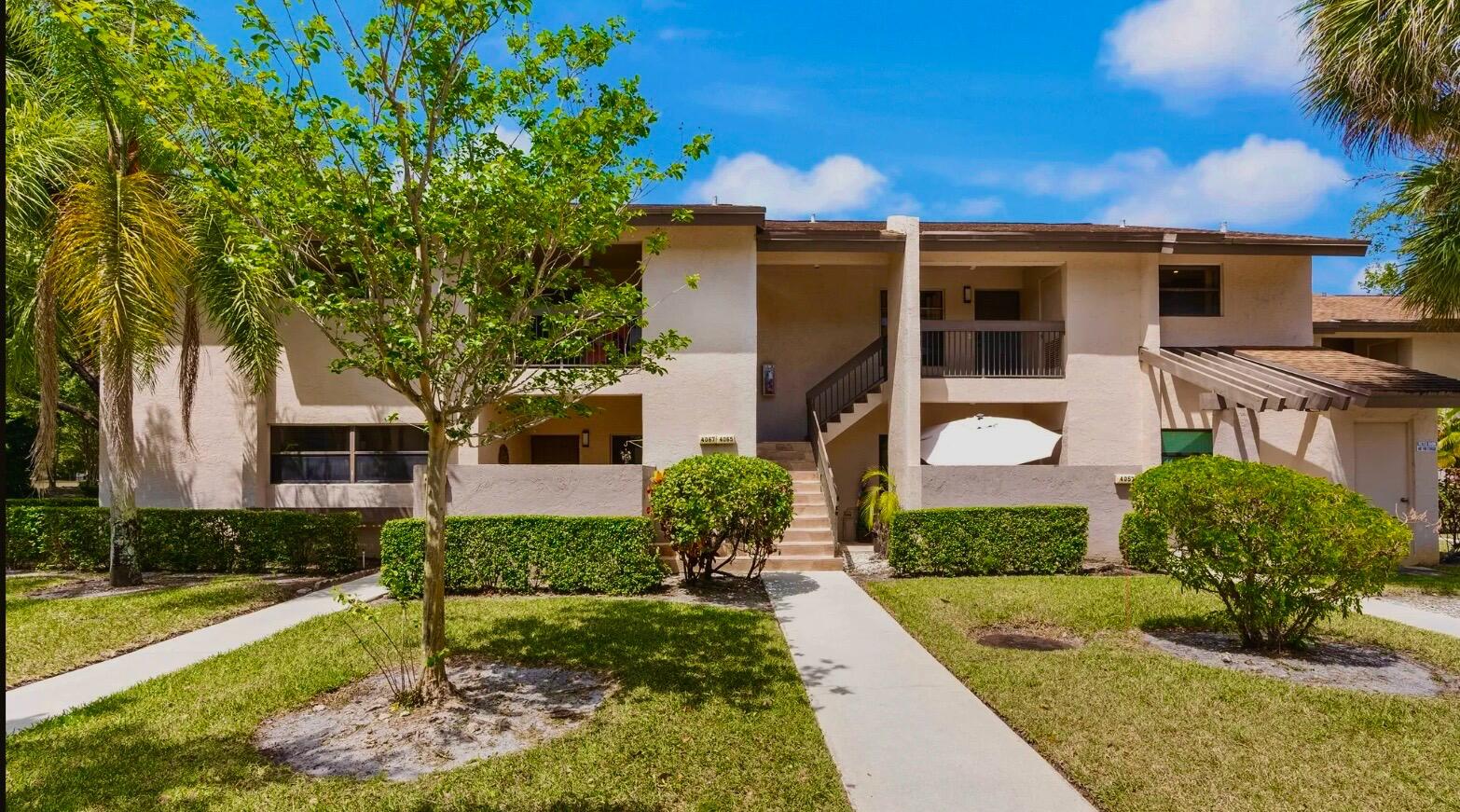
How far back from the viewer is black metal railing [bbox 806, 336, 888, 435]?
16.7 metres

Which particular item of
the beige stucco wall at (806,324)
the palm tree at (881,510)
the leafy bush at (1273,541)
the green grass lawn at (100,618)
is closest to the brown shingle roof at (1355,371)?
the leafy bush at (1273,541)

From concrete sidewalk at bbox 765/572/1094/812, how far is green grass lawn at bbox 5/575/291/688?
24.5 feet

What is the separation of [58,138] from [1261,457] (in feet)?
65.8

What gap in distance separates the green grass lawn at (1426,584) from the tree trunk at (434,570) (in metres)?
12.9

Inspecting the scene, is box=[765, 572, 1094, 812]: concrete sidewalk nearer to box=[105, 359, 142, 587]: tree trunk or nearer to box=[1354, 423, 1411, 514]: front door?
box=[105, 359, 142, 587]: tree trunk

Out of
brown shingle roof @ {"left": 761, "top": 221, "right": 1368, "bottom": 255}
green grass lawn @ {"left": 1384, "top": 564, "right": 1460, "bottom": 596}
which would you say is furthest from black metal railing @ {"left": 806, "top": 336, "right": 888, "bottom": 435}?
green grass lawn @ {"left": 1384, "top": 564, "right": 1460, "bottom": 596}

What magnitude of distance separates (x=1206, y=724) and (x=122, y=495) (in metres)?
14.3

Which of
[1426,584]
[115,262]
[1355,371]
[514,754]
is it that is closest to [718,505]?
[514,754]

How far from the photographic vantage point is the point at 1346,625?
30.3 feet

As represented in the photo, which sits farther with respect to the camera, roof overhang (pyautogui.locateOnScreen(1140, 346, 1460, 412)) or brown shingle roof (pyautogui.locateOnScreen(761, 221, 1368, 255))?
brown shingle roof (pyautogui.locateOnScreen(761, 221, 1368, 255))

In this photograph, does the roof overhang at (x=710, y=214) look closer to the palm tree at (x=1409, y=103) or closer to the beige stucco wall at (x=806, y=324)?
the beige stucco wall at (x=806, y=324)

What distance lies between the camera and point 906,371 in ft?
48.0

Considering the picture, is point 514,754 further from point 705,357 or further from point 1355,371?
point 1355,371

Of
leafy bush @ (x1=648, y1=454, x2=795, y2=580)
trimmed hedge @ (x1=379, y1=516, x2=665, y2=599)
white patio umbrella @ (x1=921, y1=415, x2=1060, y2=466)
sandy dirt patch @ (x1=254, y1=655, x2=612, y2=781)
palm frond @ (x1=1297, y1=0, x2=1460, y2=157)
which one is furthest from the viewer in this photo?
white patio umbrella @ (x1=921, y1=415, x2=1060, y2=466)
